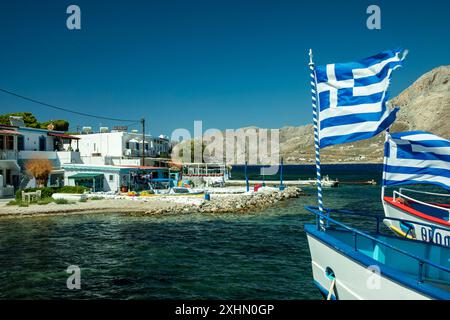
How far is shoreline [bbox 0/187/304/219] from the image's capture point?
107 ft

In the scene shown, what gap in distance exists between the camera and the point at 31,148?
43.9 meters

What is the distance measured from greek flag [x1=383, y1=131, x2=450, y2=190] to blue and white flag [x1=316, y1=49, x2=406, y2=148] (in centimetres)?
150

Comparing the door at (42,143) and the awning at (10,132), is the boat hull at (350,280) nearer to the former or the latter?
the awning at (10,132)

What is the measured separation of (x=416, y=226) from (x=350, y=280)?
315 inches

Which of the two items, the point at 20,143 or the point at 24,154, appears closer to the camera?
the point at 24,154

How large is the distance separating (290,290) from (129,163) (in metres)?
45.3

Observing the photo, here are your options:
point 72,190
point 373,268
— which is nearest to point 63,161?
point 72,190

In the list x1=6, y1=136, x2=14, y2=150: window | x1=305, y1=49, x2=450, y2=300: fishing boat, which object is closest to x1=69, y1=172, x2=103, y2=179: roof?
x1=6, y1=136, x2=14, y2=150: window

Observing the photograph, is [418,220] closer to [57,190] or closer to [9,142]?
[57,190]

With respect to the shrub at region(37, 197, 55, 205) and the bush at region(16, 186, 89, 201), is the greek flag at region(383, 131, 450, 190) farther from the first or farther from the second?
the bush at region(16, 186, 89, 201)

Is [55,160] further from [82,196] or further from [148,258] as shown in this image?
[148,258]

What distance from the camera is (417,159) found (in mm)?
10781

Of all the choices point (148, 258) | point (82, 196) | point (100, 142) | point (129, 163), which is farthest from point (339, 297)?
point (100, 142)

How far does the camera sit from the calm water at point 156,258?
14.2 m
